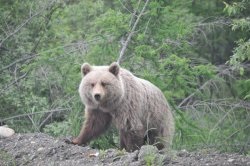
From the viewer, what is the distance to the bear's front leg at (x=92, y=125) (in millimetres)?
9328

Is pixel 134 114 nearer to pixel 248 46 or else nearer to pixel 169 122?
pixel 169 122

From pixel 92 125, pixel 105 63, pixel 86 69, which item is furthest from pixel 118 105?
pixel 105 63

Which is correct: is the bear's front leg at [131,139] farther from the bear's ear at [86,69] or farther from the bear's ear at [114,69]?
the bear's ear at [86,69]

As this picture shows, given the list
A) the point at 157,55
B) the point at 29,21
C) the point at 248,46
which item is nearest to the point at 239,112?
the point at 157,55

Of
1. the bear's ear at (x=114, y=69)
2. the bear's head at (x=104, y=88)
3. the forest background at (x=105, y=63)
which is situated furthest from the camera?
the forest background at (x=105, y=63)

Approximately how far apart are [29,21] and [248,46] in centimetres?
638

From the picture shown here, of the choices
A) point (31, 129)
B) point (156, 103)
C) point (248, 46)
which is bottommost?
point (31, 129)

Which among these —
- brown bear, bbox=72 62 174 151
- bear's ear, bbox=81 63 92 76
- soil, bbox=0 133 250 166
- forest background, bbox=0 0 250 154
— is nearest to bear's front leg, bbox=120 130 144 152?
brown bear, bbox=72 62 174 151

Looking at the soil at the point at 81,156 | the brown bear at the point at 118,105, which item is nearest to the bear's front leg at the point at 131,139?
the brown bear at the point at 118,105

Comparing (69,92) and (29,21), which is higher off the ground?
(29,21)

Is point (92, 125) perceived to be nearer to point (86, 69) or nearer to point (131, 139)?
point (131, 139)

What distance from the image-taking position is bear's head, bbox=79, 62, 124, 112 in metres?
9.02

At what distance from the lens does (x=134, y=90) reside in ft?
30.7

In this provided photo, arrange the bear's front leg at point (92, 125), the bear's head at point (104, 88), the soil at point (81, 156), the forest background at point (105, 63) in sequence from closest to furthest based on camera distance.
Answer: the soil at point (81, 156) → the bear's head at point (104, 88) → the bear's front leg at point (92, 125) → the forest background at point (105, 63)
